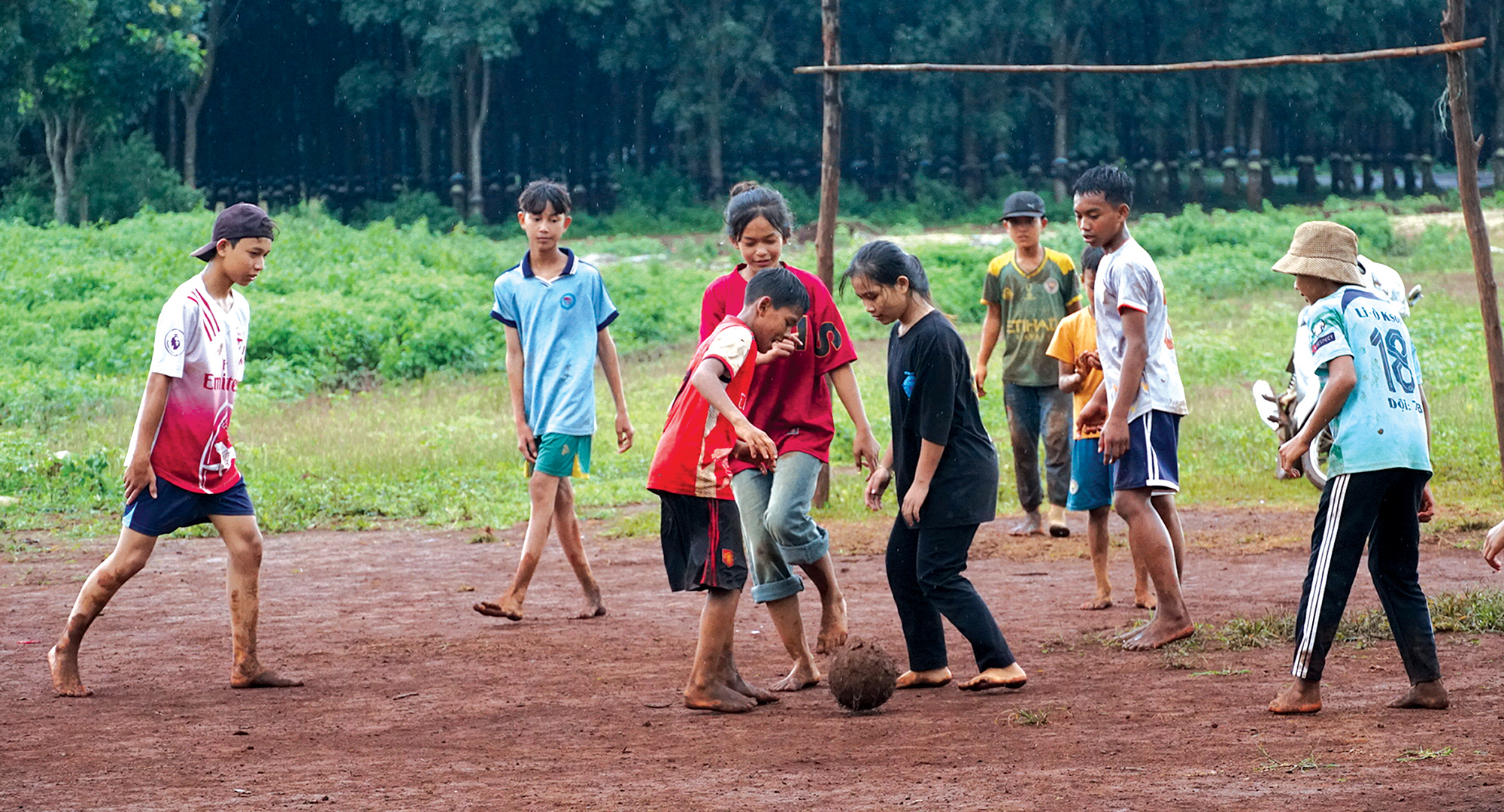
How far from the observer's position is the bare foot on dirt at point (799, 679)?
18.8 feet

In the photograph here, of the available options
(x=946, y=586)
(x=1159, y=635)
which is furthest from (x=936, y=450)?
(x=1159, y=635)

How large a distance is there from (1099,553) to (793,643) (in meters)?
2.10

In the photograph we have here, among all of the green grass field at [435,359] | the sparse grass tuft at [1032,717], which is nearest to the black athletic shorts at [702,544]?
the sparse grass tuft at [1032,717]

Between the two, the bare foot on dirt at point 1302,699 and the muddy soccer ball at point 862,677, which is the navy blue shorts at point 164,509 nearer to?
the muddy soccer ball at point 862,677

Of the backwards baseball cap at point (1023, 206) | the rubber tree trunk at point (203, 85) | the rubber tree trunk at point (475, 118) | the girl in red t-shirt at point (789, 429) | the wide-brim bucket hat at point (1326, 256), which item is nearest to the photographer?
the wide-brim bucket hat at point (1326, 256)

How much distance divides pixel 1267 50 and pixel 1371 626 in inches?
1302

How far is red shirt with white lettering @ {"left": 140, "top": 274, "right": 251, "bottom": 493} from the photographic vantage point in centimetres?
568

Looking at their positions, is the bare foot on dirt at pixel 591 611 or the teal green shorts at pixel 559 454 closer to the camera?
the teal green shorts at pixel 559 454

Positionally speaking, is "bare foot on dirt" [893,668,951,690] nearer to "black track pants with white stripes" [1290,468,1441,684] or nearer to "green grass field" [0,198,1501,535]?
"black track pants with white stripes" [1290,468,1441,684]

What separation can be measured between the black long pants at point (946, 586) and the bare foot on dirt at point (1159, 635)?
36.4 inches

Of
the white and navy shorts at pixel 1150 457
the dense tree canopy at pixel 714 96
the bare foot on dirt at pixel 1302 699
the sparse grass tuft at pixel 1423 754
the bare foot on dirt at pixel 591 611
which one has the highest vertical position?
the dense tree canopy at pixel 714 96

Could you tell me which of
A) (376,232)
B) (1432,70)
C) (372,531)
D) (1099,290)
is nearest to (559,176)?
(376,232)

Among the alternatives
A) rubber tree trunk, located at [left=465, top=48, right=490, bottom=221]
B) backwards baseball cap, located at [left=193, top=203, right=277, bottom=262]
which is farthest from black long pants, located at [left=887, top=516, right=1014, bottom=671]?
rubber tree trunk, located at [left=465, top=48, right=490, bottom=221]

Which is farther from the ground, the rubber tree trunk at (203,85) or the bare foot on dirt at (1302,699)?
the rubber tree trunk at (203,85)
